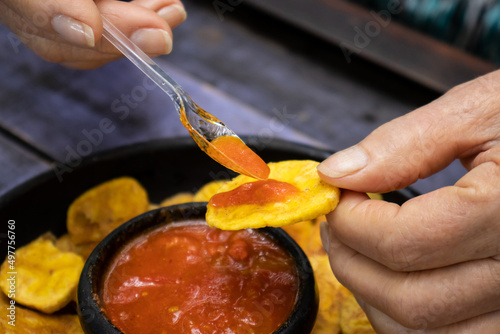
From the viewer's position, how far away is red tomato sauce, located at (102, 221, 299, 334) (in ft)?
4.06

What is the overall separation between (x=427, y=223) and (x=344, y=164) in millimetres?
215

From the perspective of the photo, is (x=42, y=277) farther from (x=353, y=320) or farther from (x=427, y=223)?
(x=427, y=223)

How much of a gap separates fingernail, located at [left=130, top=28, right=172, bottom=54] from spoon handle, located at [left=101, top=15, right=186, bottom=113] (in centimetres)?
10

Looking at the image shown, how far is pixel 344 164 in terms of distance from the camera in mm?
1131

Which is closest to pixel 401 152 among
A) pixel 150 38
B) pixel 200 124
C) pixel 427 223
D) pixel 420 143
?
pixel 420 143

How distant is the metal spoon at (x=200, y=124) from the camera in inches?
48.7

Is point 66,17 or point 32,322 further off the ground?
point 66,17

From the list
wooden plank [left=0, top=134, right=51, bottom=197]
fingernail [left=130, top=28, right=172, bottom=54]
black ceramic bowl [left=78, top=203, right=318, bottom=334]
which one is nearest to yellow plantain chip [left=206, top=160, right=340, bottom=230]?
black ceramic bowl [left=78, top=203, right=318, bottom=334]

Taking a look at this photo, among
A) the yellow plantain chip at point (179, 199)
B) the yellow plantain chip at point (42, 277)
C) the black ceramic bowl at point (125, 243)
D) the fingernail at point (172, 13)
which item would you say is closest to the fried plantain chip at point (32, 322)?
the yellow plantain chip at point (42, 277)

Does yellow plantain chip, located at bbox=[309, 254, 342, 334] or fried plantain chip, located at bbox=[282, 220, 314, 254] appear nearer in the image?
yellow plantain chip, located at bbox=[309, 254, 342, 334]

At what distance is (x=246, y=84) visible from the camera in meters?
2.78

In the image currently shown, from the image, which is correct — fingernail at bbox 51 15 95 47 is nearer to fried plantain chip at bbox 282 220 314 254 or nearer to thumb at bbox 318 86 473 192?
thumb at bbox 318 86 473 192

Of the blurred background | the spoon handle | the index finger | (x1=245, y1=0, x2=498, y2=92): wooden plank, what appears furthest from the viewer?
(x1=245, y1=0, x2=498, y2=92): wooden plank

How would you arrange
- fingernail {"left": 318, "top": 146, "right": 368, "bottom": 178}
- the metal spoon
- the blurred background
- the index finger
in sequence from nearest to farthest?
the index finger
fingernail {"left": 318, "top": 146, "right": 368, "bottom": 178}
the metal spoon
the blurred background
